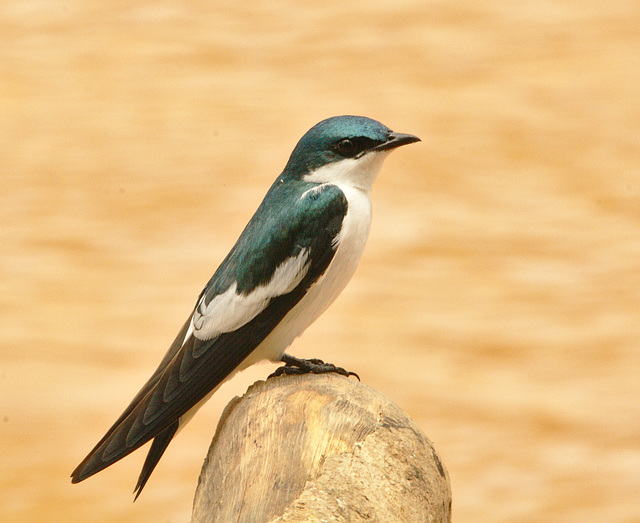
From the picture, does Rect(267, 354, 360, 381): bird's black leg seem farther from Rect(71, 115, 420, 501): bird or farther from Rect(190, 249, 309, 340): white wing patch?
Rect(190, 249, 309, 340): white wing patch

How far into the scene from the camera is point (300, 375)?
6.88 ft

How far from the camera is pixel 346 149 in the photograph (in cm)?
216

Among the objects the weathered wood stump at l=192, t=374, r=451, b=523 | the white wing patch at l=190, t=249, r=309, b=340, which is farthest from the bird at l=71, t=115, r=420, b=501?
the weathered wood stump at l=192, t=374, r=451, b=523

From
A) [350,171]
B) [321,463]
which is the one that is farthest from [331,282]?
[321,463]

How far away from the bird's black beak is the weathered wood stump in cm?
53

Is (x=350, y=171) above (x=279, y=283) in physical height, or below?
above

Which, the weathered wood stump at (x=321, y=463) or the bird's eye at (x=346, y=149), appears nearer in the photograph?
the weathered wood stump at (x=321, y=463)

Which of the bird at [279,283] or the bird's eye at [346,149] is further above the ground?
the bird's eye at [346,149]

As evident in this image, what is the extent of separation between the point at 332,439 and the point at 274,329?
0.39 m

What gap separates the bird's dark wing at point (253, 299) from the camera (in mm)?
2080

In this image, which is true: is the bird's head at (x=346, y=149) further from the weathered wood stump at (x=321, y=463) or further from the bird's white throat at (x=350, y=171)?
the weathered wood stump at (x=321, y=463)

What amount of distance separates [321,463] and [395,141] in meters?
0.74

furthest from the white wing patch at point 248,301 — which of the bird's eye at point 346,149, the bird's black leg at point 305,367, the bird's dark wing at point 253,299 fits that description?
the bird's eye at point 346,149

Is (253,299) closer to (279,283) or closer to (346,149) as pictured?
(279,283)
